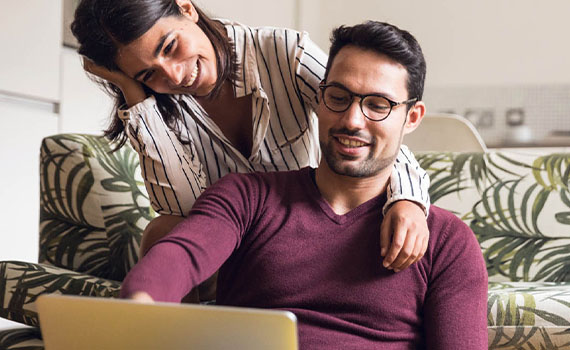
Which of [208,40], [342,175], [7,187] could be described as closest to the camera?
[342,175]

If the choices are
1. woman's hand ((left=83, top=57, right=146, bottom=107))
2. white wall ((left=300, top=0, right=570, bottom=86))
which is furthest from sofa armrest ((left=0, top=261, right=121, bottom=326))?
white wall ((left=300, top=0, right=570, bottom=86))

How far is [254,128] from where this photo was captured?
5.13 feet

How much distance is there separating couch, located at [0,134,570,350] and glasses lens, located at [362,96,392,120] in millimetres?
538

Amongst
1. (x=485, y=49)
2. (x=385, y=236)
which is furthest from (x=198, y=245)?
(x=485, y=49)

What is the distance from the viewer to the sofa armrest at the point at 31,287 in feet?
4.81

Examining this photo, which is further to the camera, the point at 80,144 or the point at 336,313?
the point at 80,144

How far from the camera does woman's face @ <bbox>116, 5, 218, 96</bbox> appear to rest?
136 cm

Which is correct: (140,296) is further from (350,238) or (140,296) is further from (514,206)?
(514,206)

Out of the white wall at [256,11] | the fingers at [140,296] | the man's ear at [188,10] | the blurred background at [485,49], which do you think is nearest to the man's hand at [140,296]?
the fingers at [140,296]

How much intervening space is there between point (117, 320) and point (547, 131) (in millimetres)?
3882

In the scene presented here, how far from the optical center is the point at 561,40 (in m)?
4.24

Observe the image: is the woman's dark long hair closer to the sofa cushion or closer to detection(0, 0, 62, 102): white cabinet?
the sofa cushion

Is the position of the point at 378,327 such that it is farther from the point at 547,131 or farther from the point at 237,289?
the point at 547,131

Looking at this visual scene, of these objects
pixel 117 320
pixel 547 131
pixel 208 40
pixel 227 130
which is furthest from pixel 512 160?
pixel 547 131
